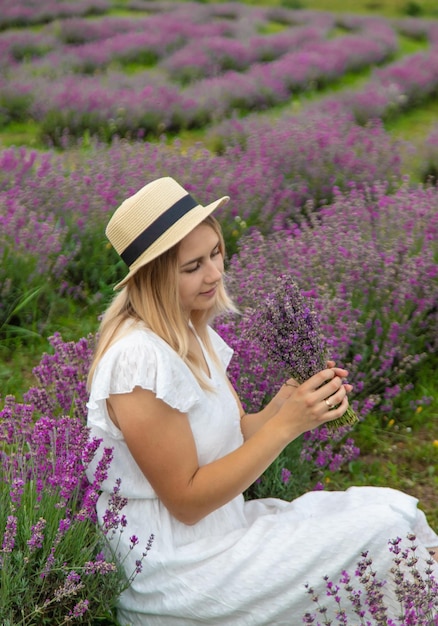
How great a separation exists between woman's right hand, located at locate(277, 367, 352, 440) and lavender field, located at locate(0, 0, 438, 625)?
1.54 feet

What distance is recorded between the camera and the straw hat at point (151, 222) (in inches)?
88.1

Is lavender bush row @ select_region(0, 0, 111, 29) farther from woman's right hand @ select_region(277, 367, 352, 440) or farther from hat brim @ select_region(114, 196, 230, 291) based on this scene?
woman's right hand @ select_region(277, 367, 352, 440)

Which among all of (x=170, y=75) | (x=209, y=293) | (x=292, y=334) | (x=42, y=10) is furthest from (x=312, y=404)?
(x=42, y=10)

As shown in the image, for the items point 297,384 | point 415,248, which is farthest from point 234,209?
point 297,384

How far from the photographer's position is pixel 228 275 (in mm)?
3912

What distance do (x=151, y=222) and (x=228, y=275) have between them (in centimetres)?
167

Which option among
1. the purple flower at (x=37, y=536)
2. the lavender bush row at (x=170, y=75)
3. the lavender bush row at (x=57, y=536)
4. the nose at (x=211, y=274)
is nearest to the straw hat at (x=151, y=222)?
the nose at (x=211, y=274)

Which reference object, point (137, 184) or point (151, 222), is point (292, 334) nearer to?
point (151, 222)

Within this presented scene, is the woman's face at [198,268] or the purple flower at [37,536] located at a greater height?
the woman's face at [198,268]

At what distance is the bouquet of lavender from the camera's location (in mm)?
2270

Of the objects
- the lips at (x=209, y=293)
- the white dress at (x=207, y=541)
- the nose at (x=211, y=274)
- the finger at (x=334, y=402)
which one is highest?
the nose at (x=211, y=274)

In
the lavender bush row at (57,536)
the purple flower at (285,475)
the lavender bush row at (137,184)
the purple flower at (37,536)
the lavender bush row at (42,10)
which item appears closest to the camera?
the purple flower at (37,536)

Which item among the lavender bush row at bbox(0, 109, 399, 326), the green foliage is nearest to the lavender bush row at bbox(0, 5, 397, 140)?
the lavender bush row at bbox(0, 109, 399, 326)

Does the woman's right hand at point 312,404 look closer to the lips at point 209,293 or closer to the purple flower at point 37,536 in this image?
the lips at point 209,293
